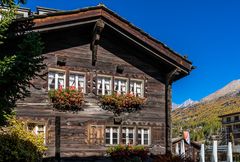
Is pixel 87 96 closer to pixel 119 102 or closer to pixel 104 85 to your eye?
pixel 104 85

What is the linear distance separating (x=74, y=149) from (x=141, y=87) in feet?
17.4

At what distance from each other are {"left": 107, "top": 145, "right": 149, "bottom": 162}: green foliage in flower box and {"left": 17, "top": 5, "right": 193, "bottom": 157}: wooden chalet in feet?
1.68

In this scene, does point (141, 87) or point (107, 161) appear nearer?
point (107, 161)

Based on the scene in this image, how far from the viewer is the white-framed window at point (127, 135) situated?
2122cm

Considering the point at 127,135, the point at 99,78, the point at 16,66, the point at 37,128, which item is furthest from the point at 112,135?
the point at 16,66

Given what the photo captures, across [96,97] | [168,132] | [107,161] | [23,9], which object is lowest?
[107,161]

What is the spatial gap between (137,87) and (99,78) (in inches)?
95.2

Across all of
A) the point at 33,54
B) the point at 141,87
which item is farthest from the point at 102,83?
the point at 33,54

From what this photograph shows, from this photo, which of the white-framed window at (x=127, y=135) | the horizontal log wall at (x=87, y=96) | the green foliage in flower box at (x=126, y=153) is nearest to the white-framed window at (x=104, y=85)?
the horizontal log wall at (x=87, y=96)

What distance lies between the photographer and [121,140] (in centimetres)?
2106

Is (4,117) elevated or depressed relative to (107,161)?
elevated

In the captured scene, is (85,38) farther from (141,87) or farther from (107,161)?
(107,161)

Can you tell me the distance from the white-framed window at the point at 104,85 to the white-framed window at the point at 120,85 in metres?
0.37

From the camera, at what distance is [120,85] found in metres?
21.7
